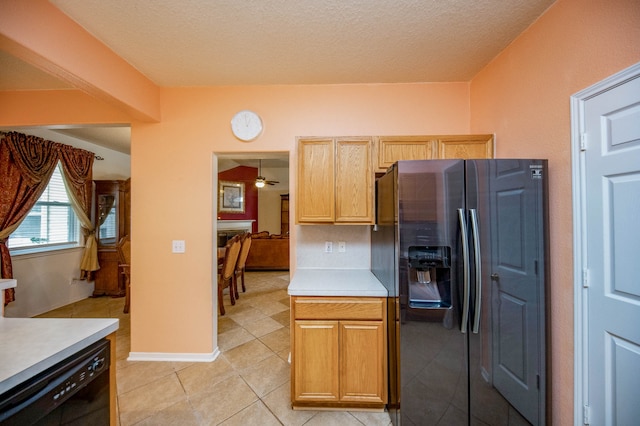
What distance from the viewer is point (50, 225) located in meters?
3.47

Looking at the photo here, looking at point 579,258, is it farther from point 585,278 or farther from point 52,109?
point 52,109

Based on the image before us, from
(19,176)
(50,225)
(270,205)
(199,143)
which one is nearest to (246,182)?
(270,205)

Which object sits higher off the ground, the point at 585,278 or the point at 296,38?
the point at 296,38

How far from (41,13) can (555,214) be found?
3.34 m

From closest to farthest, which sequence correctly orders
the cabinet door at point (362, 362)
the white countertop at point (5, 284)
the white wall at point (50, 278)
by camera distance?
1. the white countertop at point (5, 284)
2. the cabinet door at point (362, 362)
3. the white wall at point (50, 278)

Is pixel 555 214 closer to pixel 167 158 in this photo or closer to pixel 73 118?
pixel 167 158

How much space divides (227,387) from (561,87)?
325 cm

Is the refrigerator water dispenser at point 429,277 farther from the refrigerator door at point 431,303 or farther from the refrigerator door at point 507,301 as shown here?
the refrigerator door at point 507,301

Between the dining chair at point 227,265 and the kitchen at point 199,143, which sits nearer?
the kitchen at point 199,143

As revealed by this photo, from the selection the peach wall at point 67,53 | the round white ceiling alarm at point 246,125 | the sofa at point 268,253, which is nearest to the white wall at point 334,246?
the round white ceiling alarm at point 246,125

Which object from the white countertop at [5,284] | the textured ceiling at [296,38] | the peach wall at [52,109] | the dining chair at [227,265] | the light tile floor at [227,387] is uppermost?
the textured ceiling at [296,38]

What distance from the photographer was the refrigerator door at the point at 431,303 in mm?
1354

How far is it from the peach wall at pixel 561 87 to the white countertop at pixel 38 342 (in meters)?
2.47

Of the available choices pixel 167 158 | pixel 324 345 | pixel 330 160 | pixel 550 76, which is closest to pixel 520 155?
pixel 550 76
